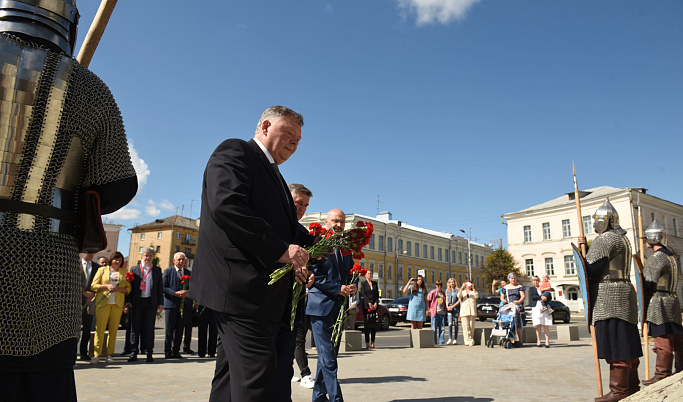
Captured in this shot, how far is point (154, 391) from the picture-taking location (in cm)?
571

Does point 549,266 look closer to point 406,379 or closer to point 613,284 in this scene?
point 406,379

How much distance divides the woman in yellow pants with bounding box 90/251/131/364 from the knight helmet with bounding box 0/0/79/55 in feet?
24.6

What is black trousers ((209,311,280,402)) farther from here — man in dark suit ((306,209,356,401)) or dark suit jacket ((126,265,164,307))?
dark suit jacket ((126,265,164,307))

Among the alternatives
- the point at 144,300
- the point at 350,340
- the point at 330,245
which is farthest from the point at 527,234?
the point at 330,245

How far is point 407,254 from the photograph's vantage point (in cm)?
7631

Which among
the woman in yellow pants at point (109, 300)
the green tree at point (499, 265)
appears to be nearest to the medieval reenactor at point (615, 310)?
the woman in yellow pants at point (109, 300)

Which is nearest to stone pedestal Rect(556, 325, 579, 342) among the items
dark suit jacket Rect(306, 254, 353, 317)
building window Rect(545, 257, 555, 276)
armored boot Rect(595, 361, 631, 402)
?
armored boot Rect(595, 361, 631, 402)

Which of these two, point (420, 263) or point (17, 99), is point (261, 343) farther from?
point (420, 263)

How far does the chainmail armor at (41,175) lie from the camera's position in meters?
1.91

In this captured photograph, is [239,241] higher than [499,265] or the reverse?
the reverse

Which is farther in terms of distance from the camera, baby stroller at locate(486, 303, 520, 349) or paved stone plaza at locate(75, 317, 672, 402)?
baby stroller at locate(486, 303, 520, 349)

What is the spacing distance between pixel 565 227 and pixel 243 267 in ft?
215

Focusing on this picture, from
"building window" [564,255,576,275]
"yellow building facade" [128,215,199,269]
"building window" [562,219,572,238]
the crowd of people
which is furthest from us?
"yellow building facade" [128,215,199,269]

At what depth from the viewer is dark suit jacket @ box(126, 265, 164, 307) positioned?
948 cm
